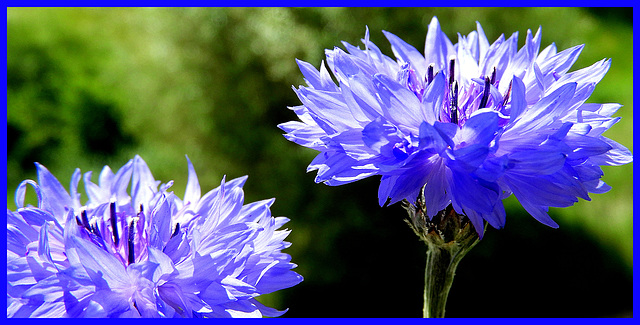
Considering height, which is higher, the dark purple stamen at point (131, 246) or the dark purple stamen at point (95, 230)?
the dark purple stamen at point (95, 230)

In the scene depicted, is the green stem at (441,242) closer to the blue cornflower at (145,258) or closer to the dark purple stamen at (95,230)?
the blue cornflower at (145,258)

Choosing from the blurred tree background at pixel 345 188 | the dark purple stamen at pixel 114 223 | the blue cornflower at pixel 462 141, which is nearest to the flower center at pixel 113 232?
the dark purple stamen at pixel 114 223

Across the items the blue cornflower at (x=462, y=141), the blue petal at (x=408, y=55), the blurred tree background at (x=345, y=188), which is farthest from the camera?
the blurred tree background at (x=345, y=188)

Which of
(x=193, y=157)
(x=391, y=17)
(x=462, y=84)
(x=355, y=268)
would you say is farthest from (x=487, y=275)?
(x=462, y=84)

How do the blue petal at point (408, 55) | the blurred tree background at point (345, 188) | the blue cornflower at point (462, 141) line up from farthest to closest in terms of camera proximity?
the blurred tree background at point (345, 188) < the blue petal at point (408, 55) < the blue cornflower at point (462, 141)

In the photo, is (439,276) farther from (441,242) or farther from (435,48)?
(435,48)

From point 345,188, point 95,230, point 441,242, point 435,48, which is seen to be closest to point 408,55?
point 435,48
